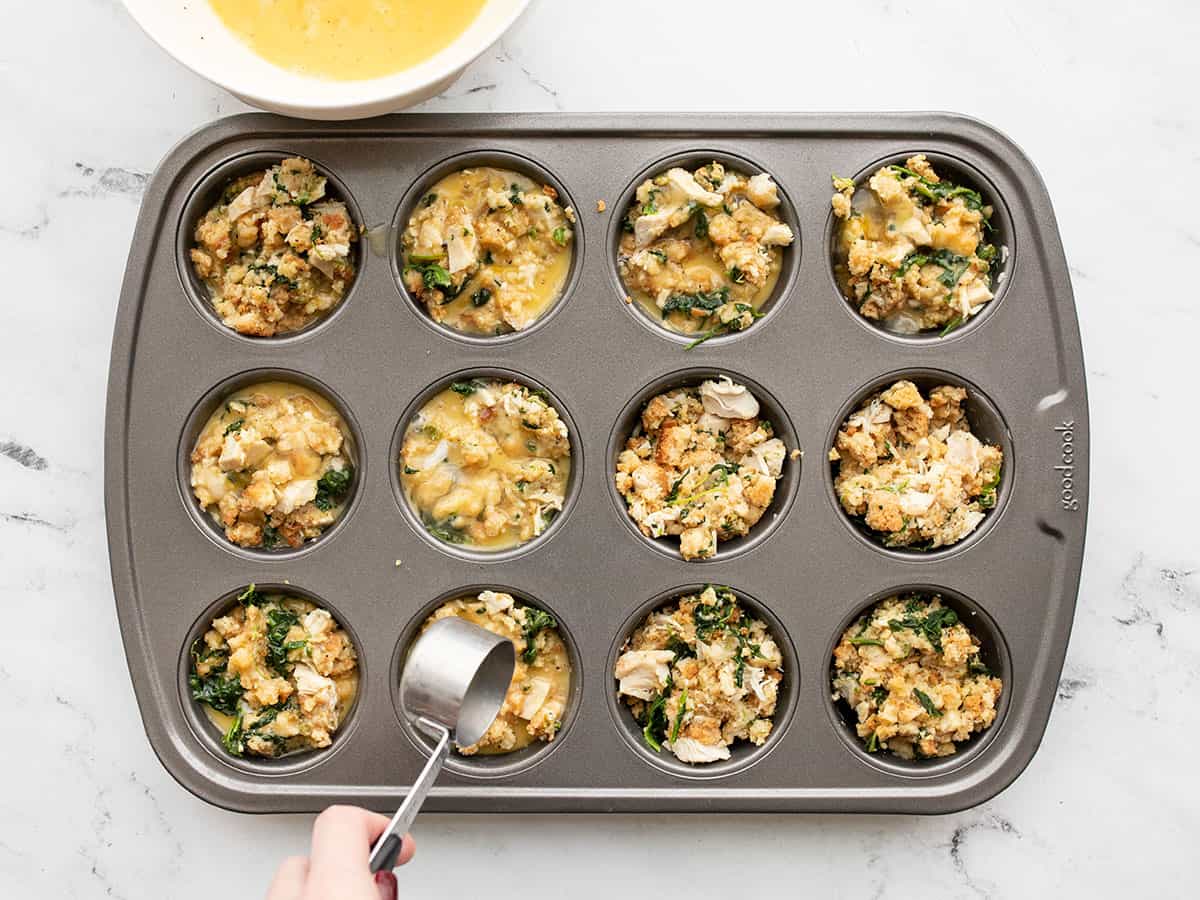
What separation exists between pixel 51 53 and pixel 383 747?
2.16 metres

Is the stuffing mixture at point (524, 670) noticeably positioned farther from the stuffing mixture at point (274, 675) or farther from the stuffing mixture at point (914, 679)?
the stuffing mixture at point (914, 679)

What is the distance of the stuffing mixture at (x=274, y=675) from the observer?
8.49 feet

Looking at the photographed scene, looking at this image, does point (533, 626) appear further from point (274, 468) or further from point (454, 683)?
point (274, 468)

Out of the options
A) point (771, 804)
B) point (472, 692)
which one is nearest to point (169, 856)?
point (472, 692)

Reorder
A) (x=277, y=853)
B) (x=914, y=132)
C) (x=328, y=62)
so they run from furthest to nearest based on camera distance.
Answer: (x=277, y=853), (x=914, y=132), (x=328, y=62)

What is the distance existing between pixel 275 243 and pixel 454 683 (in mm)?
1226

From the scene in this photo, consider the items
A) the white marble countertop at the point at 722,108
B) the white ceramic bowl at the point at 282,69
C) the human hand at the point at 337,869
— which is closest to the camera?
the human hand at the point at 337,869

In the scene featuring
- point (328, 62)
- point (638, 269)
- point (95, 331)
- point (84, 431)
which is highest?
point (328, 62)

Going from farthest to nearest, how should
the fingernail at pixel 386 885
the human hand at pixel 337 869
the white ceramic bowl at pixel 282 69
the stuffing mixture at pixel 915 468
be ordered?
the stuffing mixture at pixel 915 468, the white ceramic bowl at pixel 282 69, the fingernail at pixel 386 885, the human hand at pixel 337 869

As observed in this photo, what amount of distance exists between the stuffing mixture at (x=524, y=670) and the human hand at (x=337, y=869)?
514 mm

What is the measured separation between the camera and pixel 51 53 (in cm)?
283

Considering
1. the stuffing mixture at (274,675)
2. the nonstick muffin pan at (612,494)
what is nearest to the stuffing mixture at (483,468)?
the nonstick muffin pan at (612,494)

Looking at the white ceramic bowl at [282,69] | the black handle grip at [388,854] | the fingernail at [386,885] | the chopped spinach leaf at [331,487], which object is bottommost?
the fingernail at [386,885]

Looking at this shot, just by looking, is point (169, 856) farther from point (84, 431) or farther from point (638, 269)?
point (638, 269)
